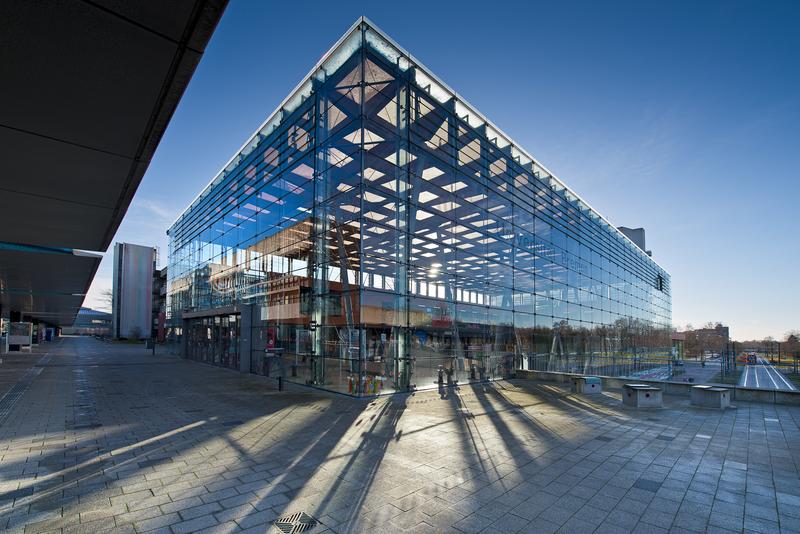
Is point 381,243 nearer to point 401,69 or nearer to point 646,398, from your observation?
point 401,69

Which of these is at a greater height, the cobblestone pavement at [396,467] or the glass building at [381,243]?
the glass building at [381,243]

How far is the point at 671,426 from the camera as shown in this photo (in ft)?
35.0

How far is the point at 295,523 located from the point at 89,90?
18.8 feet

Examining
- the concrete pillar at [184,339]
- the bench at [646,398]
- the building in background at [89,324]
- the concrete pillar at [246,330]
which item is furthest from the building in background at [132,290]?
the bench at [646,398]

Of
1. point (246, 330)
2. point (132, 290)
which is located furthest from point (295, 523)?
point (132, 290)

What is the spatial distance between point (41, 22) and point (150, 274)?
103129 millimetres

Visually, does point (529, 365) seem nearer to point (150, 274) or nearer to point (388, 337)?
point (388, 337)

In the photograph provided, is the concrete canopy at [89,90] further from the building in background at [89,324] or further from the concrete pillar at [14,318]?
the building in background at [89,324]

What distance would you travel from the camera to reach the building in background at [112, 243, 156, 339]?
8606cm

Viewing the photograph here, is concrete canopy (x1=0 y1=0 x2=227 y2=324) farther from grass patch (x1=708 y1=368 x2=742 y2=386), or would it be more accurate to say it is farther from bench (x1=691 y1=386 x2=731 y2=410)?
grass patch (x1=708 y1=368 x2=742 y2=386)

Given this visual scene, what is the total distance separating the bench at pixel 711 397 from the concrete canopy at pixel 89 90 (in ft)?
54.1

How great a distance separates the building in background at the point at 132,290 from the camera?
86062 mm

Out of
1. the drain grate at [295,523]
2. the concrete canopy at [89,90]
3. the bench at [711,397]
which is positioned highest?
the concrete canopy at [89,90]

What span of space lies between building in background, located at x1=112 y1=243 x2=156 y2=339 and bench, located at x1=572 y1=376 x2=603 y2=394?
299 ft
